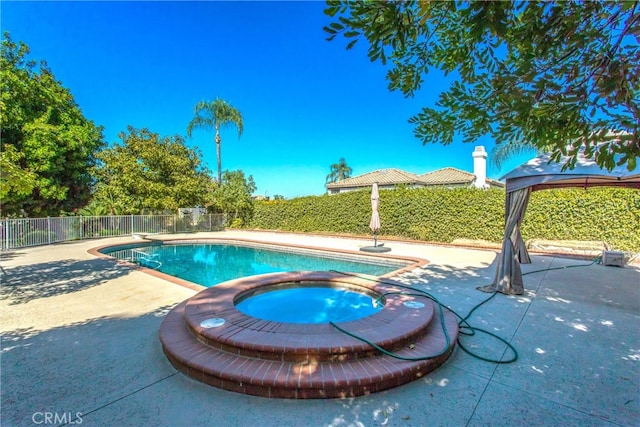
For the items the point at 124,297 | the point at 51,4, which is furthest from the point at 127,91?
the point at 124,297

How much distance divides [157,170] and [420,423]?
20703 millimetres

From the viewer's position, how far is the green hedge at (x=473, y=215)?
33.7 ft

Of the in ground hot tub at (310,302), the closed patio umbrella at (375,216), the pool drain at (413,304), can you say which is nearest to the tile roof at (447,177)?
the closed patio umbrella at (375,216)

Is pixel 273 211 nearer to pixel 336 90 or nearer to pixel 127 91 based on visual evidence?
pixel 336 90

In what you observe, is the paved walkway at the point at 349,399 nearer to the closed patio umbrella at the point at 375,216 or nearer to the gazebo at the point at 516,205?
the gazebo at the point at 516,205

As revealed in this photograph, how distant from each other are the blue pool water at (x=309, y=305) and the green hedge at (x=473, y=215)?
31.9 ft

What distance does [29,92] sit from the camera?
48.6 ft

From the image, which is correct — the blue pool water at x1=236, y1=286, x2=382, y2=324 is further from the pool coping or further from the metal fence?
the metal fence

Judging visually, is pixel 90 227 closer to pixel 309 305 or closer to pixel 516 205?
pixel 309 305

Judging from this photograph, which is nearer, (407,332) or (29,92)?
(407,332)

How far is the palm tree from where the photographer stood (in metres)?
27.2

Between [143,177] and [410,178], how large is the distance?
73.6 feet

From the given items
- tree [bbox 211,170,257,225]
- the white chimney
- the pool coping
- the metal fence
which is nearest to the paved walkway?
the pool coping

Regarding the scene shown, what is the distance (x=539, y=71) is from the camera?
7.86ft
